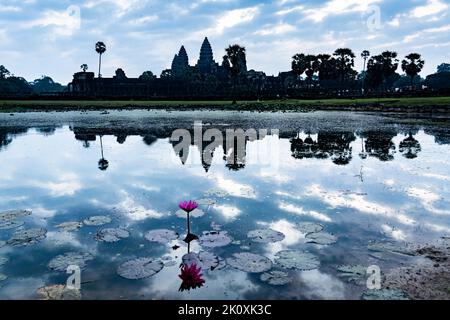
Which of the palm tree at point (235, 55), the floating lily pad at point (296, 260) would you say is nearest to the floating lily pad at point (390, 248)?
the floating lily pad at point (296, 260)

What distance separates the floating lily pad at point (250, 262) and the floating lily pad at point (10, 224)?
3.95 m

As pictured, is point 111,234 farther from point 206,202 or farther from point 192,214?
point 206,202

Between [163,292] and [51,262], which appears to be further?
[51,262]

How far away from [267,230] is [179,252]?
159cm

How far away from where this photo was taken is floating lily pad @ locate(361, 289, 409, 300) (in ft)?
12.7

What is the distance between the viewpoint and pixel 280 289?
409 centimetres

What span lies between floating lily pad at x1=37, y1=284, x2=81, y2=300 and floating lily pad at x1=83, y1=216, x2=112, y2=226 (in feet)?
6.96

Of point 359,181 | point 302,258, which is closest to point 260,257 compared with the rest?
point 302,258

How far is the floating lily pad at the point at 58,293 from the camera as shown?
12.7 ft

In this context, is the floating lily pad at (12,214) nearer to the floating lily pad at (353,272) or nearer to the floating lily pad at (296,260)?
the floating lily pad at (296,260)

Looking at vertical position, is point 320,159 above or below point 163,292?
above

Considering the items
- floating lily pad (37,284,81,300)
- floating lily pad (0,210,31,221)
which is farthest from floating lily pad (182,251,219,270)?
floating lily pad (0,210,31,221)

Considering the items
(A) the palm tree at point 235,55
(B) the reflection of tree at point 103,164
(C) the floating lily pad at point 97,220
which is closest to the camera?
(C) the floating lily pad at point 97,220
